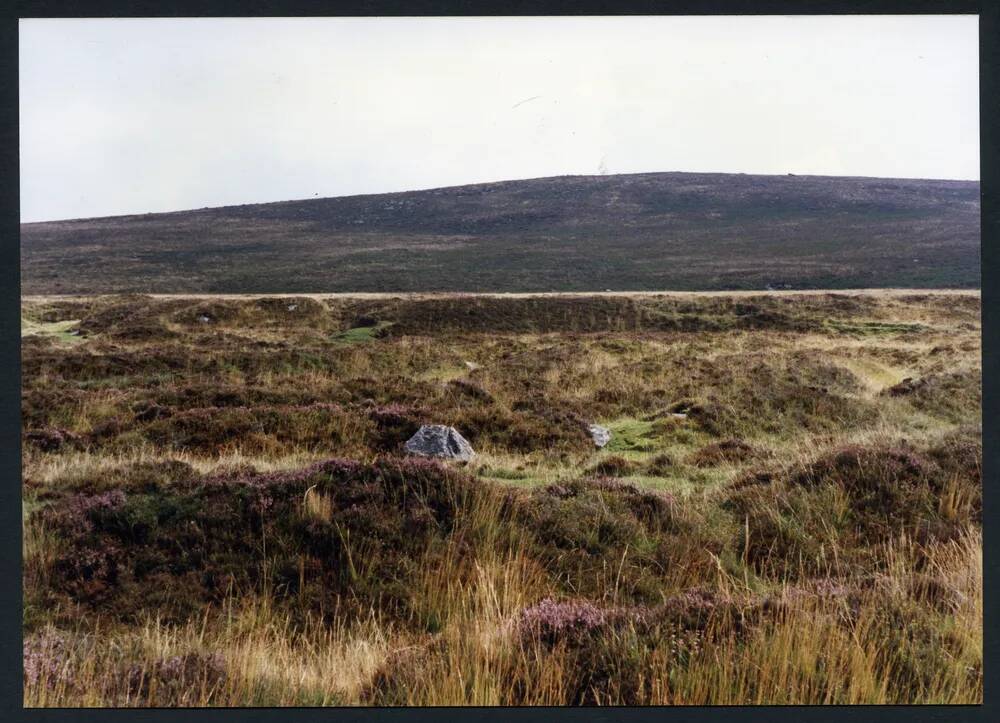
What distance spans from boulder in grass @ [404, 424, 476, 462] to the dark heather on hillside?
53135mm

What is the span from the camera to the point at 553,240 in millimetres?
90062

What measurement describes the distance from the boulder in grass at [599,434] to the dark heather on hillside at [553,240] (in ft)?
166

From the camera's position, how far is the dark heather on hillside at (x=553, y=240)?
220 ft

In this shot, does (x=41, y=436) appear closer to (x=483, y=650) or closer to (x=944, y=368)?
(x=483, y=650)

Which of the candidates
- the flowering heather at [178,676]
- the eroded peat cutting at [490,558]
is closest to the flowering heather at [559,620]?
the eroded peat cutting at [490,558]

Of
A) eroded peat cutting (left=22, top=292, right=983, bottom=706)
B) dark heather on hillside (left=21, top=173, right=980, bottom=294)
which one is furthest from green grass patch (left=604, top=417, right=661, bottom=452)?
dark heather on hillside (left=21, top=173, right=980, bottom=294)

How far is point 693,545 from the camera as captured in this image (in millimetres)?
6684

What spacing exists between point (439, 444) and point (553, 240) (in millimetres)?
81473

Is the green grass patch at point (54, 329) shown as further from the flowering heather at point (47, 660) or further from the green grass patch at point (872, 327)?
the green grass patch at point (872, 327)

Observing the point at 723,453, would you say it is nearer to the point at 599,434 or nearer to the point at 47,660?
the point at 599,434

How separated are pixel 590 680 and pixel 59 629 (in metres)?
4.02

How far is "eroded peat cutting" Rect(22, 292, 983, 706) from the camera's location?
4.42 meters

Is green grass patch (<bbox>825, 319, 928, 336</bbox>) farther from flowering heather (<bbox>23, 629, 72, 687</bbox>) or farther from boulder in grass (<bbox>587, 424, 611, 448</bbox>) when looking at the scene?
flowering heather (<bbox>23, 629, 72, 687</bbox>)

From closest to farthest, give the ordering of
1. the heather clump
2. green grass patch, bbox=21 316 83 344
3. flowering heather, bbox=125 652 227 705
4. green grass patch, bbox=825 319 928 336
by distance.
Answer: flowering heather, bbox=125 652 227 705 < the heather clump < green grass patch, bbox=21 316 83 344 < green grass patch, bbox=825 319 928 336
